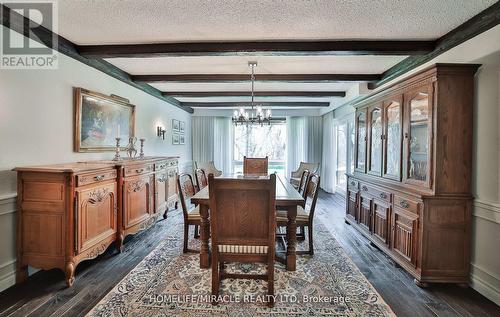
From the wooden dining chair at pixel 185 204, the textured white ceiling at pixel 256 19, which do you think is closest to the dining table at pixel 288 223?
the wooden dining chair at pixel 185 204

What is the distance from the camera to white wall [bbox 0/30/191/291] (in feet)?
7.18

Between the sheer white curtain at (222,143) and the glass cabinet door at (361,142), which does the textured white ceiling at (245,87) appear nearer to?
the glass cabinet door at (361,142)

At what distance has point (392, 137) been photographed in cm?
298

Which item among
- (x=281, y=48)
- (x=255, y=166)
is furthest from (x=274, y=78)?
(x=255, y=166)

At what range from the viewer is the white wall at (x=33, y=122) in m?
2.19

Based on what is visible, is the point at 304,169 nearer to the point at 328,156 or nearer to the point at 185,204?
the point at 328,156

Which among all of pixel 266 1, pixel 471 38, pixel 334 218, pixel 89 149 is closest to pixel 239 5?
pixel 266 1

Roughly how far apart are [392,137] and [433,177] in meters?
0.80

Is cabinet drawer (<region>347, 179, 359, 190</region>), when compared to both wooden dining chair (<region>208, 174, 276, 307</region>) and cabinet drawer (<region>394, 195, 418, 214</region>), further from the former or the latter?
wooden dining chair (<region>208, 174, 276, 307</region>)

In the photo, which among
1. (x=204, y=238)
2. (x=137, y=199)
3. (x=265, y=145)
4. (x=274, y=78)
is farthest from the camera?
(x=265, y=145)

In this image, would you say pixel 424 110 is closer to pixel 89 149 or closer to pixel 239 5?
pixel 239 5

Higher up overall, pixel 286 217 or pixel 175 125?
pixel 175 125

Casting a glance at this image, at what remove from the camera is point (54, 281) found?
236cm

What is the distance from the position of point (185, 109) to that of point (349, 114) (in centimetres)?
428
